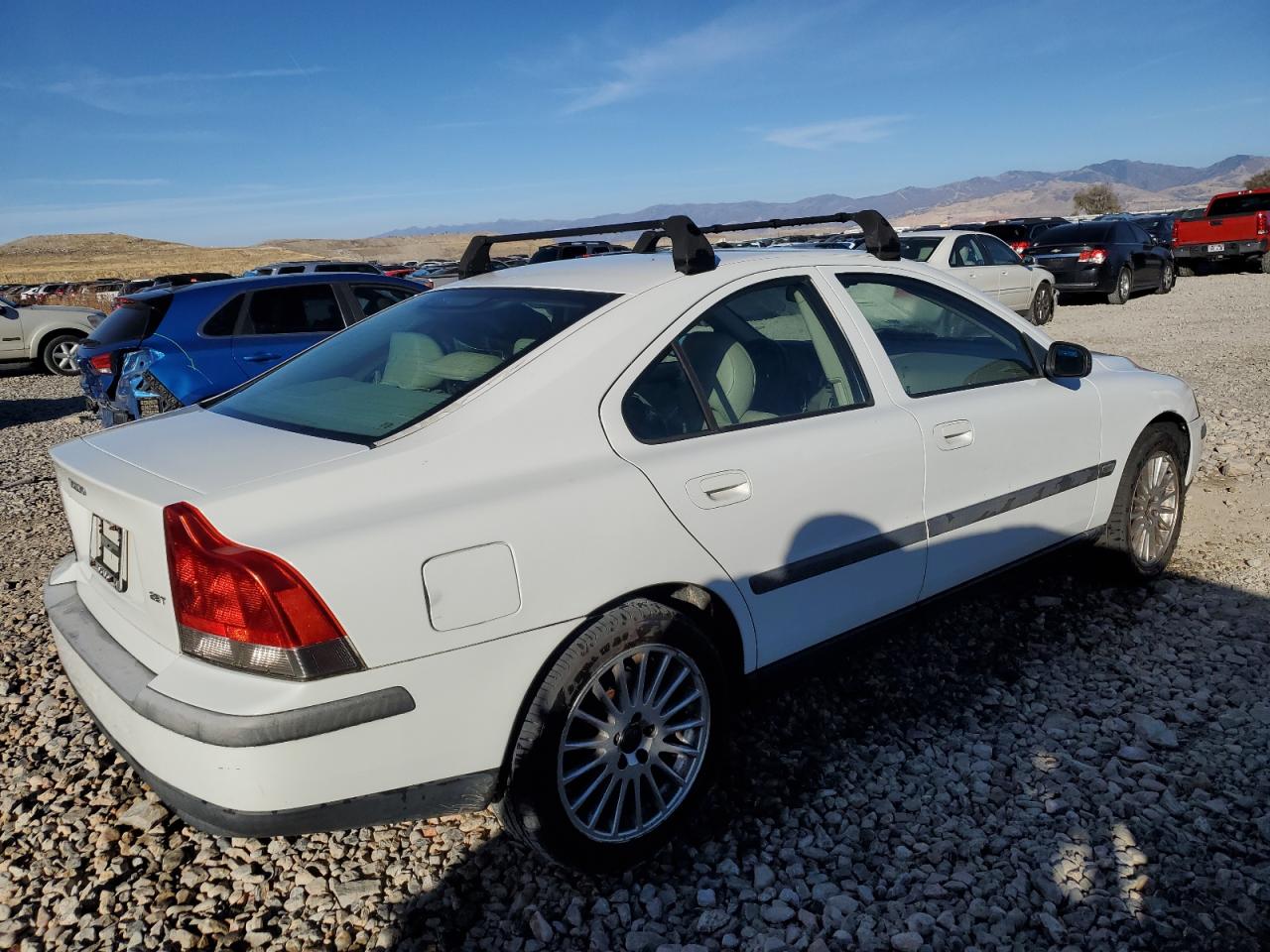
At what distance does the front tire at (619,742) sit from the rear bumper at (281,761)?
17cm

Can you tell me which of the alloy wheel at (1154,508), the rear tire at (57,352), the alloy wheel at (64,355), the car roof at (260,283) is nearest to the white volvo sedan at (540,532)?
the alloy wheel at (1154,508)

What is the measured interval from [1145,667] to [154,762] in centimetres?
345

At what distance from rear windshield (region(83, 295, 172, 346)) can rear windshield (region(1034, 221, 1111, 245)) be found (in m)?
16.0

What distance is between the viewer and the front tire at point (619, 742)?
7.80 feet

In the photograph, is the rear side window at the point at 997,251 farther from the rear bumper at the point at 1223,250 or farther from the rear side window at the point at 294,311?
the rear bumper at the point at 1223,250

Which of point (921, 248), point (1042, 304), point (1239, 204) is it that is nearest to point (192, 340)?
point (921, 248)

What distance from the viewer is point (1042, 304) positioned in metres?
14.9

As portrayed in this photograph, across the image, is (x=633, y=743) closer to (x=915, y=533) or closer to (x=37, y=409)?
(x=915, y=533)

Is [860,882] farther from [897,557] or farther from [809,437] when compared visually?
[809,437]

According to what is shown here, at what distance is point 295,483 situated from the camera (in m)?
2.18

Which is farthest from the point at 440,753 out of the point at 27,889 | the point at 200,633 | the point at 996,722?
the point at 996,722

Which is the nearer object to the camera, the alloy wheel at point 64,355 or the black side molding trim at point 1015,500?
the black side molding trim at point 1015,500

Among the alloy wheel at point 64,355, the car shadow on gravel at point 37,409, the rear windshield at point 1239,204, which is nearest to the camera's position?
the car shadow on gravel at point 37,409

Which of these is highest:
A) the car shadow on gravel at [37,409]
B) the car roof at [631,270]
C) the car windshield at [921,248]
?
the car windshield at [921,248]
